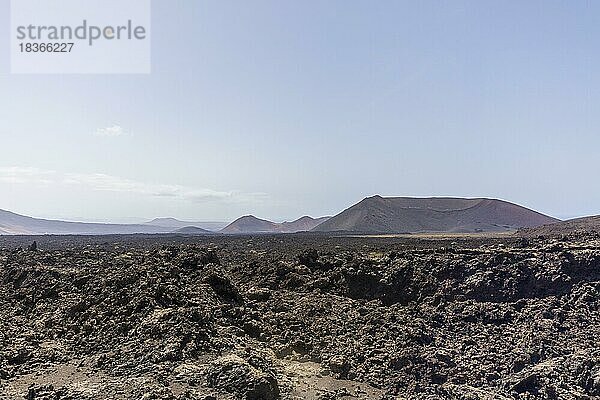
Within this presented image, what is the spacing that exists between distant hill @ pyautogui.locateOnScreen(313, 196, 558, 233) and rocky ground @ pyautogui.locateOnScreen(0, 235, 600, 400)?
77655 mm

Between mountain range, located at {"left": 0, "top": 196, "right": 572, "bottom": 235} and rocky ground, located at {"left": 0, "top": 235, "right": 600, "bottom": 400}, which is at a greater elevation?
mountain range, located at {"left": 0, "top": 196, "right": 572, "bottom": 235}

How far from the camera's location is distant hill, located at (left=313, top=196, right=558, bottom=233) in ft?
341

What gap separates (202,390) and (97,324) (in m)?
5.80

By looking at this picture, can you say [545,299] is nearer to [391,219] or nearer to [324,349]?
[324,349]

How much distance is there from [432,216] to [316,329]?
97893mm

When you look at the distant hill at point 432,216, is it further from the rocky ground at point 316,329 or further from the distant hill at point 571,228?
the rocky ground at point 316,329

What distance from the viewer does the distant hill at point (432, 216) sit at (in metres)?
104

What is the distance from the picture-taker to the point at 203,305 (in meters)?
18.3

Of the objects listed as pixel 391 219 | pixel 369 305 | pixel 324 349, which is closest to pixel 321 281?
pixel 369 305

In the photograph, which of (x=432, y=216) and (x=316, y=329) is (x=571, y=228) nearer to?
(x=316, y=329)

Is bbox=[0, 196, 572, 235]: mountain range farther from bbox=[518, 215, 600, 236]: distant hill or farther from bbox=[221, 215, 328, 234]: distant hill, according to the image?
bbox=[221, 215, 328, 234]: distant hill

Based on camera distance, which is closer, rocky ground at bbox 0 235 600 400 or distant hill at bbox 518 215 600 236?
rocky ground at bbox 0 235 600 400

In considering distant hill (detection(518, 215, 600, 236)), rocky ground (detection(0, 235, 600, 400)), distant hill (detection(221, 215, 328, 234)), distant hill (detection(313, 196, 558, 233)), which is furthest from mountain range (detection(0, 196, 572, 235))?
rocky ground (detection(0, 235, 600, 400))

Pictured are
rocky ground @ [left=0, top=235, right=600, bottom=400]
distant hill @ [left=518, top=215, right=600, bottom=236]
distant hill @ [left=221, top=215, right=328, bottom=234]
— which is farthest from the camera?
distant hill @ [left=221, top=215, right=328, bottom=234]
